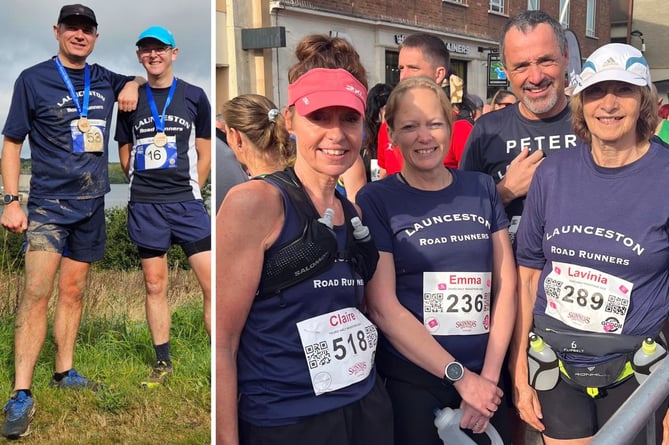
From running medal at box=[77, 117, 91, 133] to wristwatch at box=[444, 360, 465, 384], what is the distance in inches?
43.9

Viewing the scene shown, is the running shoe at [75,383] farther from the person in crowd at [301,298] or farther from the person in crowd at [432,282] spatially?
the person in crowd at [432,282]

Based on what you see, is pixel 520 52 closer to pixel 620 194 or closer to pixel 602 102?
pixel 602 102

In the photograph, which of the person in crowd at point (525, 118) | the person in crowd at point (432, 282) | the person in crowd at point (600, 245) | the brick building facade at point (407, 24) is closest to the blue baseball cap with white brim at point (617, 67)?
the person in crowd at point (600, 245)

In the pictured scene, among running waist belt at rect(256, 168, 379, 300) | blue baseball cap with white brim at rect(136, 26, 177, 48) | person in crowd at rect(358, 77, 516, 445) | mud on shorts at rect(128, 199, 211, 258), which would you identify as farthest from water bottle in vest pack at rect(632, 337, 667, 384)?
blue baseball cap with white brim at rect(136, 26, 177, 48)

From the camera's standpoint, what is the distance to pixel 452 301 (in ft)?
6.40

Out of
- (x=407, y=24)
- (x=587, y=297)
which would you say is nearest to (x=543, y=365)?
(x=587, y=297)

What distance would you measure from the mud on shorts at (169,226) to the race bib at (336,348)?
1.27 ft

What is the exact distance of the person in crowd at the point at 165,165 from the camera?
4.09 ft

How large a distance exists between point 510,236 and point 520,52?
0.60 meters

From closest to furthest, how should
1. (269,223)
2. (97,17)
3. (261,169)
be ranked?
(97,17) < (269,223) < (261,169)

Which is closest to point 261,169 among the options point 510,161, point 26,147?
point 510,161

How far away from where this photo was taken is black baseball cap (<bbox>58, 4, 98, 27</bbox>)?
1.20 m

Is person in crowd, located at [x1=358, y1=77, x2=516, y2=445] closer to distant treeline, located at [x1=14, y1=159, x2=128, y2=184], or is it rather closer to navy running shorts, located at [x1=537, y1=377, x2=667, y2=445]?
navy running shorts, located at [x1=537, y1=377, x2=667, y2=445]

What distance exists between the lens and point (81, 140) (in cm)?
129
